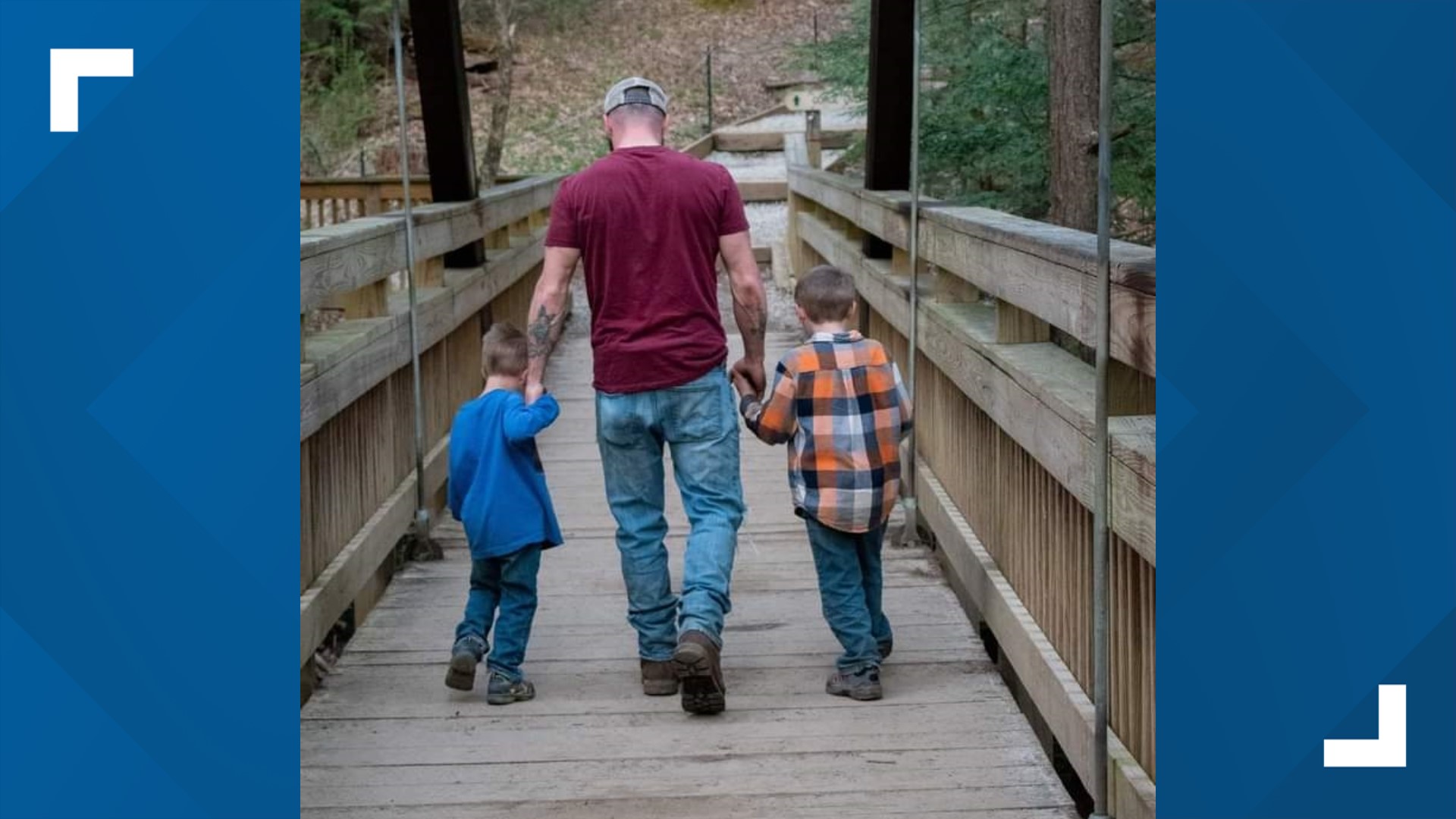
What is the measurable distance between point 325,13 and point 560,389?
16.3 m

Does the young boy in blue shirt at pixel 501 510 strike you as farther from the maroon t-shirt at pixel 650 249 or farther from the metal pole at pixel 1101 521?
the metal pole at pixel 1101 521

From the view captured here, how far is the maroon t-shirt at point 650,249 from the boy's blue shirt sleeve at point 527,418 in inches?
7.6

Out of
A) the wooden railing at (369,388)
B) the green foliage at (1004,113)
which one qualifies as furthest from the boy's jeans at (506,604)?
the green foliage at (1004,113)

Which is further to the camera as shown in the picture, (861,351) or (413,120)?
(413,120)

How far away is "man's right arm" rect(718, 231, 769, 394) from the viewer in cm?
514

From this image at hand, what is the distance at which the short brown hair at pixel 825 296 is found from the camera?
5.10 meters

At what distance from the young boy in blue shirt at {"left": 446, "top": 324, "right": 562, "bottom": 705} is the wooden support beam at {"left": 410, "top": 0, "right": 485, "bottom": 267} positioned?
10.8ft
